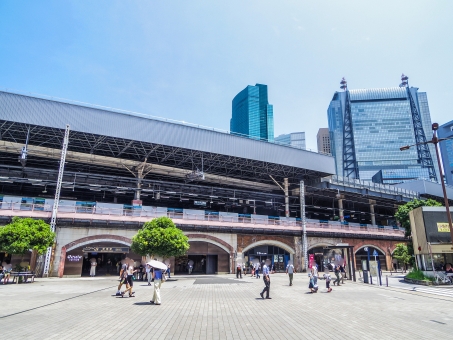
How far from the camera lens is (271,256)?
36.9 meters

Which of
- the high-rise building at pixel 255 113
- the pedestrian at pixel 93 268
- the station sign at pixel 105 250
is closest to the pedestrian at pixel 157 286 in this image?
the station sign at pixel 105 250

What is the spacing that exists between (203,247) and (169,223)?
9.94m

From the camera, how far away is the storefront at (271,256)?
35812 mm

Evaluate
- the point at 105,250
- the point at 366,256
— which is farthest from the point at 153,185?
the point at 366,256

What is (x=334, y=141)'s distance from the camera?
174m

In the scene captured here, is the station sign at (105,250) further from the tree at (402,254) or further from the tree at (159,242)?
the tree at (402,254)

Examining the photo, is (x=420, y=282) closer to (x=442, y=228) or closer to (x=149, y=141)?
(x=442, y=228)

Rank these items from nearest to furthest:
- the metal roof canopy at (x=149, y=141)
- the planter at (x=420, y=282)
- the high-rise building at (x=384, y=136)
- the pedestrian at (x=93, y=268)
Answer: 1. the planter at (x=420, y=282)
2. the pedestrian at (x=93, y=268)
3. the metal roof canopy at (x=149, y=141)
4. the high-rise building at (x=384, y=136)

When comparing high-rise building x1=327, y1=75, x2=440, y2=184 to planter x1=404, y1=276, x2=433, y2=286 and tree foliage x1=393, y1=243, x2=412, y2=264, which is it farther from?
planter x1=404, y1=276, x2=433, y2=286

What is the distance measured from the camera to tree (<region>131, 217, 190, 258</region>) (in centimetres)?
2286

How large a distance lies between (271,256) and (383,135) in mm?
127860

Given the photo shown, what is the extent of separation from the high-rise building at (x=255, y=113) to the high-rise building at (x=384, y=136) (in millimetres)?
43975

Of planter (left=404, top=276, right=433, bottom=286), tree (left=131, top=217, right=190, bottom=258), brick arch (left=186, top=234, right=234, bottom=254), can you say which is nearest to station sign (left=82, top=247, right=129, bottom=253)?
tree (left=131, top=217, right=190, bottom=258)

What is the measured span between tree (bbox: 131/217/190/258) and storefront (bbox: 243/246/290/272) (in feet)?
46.2
